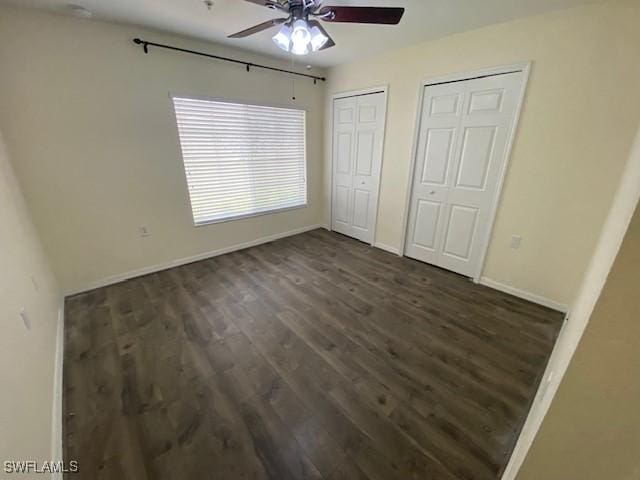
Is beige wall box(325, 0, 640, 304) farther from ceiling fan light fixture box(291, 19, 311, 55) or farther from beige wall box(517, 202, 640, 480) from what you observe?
beige wall box(517, 202, 640, 480)

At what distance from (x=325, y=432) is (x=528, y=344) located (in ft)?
5.72

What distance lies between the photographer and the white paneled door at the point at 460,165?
246 centimetres

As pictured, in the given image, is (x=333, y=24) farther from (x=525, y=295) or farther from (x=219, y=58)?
(x=525, y=295)

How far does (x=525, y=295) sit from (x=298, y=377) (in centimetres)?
241

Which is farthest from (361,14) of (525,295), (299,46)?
(525,295)

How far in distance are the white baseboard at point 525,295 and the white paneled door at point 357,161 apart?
163 cm

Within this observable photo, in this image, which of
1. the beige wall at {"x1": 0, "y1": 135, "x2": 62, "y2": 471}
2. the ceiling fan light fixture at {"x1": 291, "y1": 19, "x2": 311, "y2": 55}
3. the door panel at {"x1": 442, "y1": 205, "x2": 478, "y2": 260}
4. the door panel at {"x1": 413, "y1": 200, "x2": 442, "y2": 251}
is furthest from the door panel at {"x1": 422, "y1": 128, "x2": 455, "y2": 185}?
the beige wall at {"x1": 0, "y1": 135, "x2": 62, "y2": 471}

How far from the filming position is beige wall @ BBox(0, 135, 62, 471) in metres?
0.97

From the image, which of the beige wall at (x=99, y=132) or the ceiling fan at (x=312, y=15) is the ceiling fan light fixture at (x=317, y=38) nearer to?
the ceiling fan at (x=312, y=15)

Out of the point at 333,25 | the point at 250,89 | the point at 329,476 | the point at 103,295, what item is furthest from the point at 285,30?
the point at 103,295

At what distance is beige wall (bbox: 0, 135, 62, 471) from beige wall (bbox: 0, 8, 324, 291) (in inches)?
11.7

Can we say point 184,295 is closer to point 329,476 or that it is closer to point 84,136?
point 84,136

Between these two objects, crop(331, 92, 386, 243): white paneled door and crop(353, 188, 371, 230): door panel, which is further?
crop(353, 188, 371, 230): door panel

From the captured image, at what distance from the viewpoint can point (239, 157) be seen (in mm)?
3418
